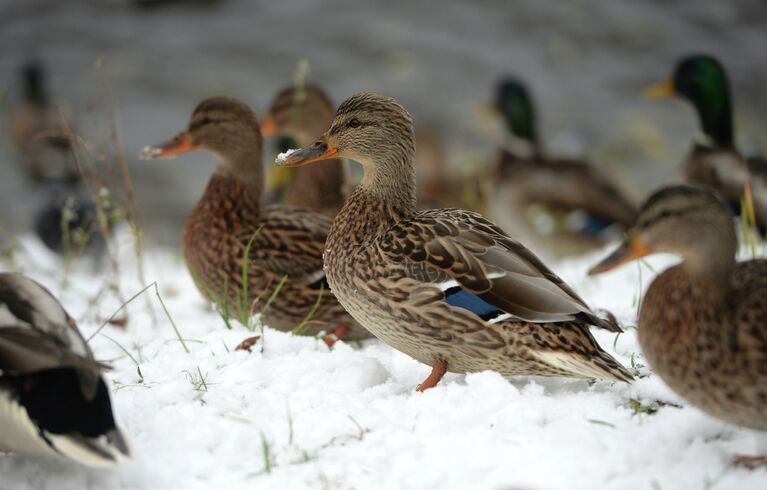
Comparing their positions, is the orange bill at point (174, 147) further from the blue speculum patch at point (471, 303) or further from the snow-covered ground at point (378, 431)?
the blue speculum patch at point (471, 303)

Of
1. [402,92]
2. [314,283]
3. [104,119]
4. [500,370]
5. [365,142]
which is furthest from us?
[402,92]

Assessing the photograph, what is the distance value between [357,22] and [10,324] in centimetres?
839

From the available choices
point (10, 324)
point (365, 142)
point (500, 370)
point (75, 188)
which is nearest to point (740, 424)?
point (500, 370)

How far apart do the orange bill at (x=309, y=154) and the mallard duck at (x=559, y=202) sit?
3.35m

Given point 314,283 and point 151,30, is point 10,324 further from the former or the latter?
point 151,30

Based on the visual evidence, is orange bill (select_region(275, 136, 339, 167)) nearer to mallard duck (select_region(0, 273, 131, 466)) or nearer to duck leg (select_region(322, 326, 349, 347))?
duck leg (select_region(322, 326, 349, 347))

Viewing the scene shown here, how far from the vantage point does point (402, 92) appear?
9367mm

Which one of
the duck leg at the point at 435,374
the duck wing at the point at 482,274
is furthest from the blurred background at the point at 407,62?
the duck leg at the point at 435,374

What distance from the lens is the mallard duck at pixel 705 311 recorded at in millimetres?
2021

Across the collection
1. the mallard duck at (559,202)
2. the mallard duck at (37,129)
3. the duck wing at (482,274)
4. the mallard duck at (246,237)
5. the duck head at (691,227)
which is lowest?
the mallard duck at (37,129)

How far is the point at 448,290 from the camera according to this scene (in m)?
2.61

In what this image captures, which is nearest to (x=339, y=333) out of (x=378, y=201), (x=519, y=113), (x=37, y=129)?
(x=378, y=201)

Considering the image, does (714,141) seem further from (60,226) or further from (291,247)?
(60,226)

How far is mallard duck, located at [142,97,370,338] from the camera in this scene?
11.4 ft
